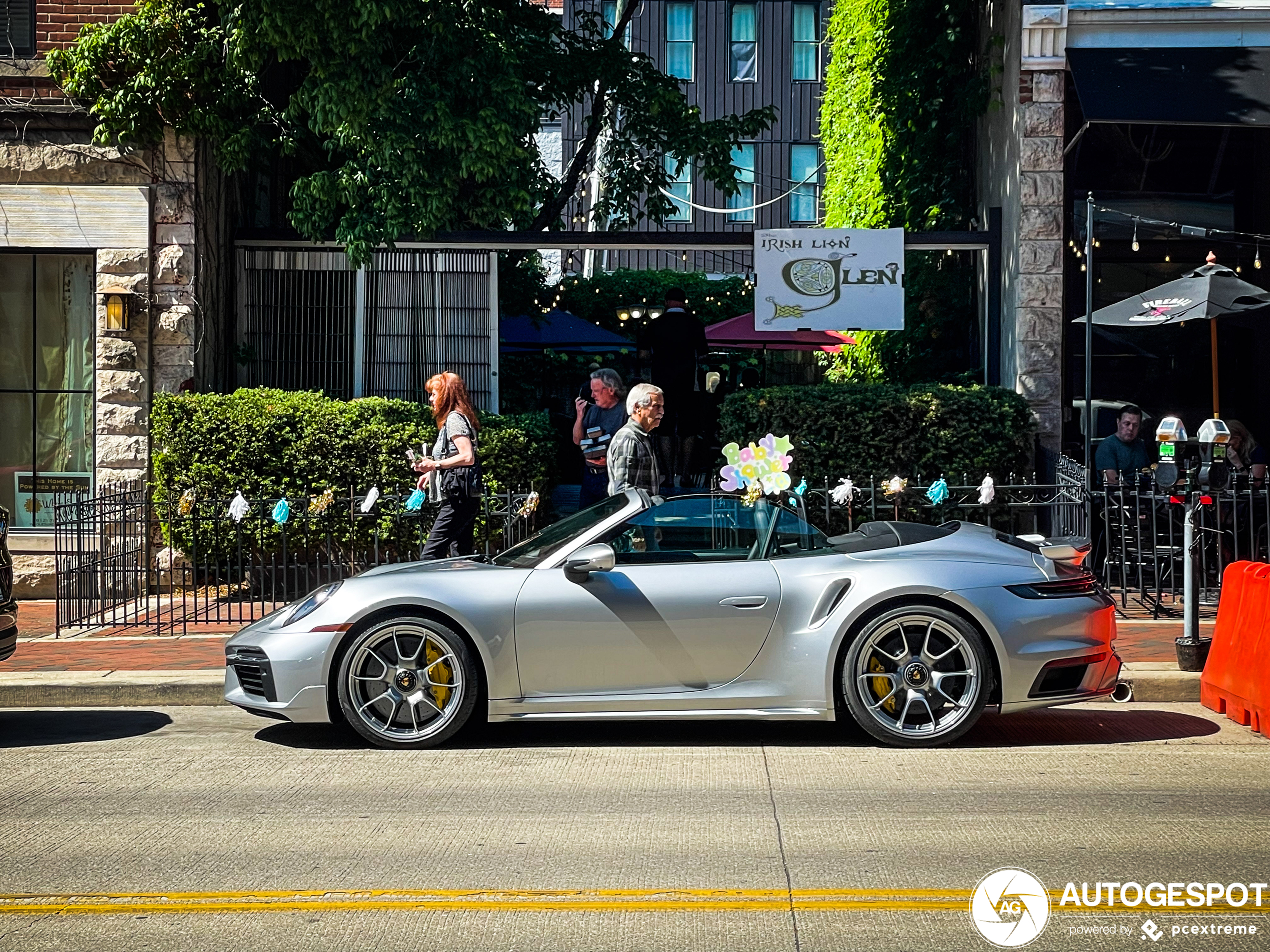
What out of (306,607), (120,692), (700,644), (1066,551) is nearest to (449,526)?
(120,692)

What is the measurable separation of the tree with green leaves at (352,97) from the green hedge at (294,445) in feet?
5.09

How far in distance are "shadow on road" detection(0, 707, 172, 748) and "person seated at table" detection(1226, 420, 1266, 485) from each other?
9113mm

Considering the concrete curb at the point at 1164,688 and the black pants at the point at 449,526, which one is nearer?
the concrete curb at the point at 1164,688

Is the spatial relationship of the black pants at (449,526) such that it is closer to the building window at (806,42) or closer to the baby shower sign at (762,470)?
the baby shower sign at (762,470)

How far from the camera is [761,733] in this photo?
7633mm

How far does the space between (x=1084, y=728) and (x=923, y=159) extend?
9.92 m

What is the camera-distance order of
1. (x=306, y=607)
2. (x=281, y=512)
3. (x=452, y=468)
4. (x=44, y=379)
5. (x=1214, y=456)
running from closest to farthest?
(x=306, y=607) < (x=1214, y=456) < (x=452, y=468) < (x=281, y=512) < (x=44, y=379)

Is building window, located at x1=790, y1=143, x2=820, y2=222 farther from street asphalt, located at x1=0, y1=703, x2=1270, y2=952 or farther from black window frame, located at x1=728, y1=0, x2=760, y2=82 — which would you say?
street asphalt, located at x1=0, y1=703, x2=1270, y2=952

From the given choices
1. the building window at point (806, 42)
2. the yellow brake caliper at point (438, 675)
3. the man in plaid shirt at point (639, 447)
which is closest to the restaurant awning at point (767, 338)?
the man in plaid shirt at point (639, 447)

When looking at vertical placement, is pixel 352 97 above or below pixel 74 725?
above

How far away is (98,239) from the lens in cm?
1281

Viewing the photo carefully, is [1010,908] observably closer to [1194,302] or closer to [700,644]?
[700,644]

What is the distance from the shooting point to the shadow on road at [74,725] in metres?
7.70

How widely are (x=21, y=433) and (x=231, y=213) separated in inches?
117
